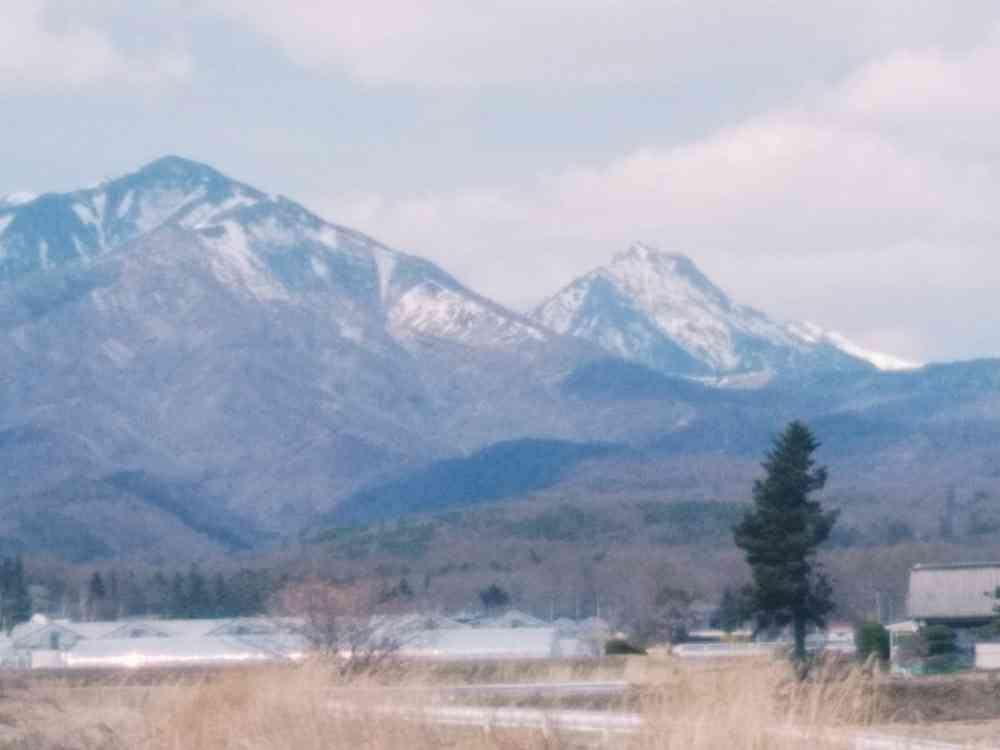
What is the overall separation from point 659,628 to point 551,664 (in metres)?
36.6

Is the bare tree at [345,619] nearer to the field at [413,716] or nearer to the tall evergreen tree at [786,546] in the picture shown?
the tall evergreen tree at [786,546]

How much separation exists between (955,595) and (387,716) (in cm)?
5394

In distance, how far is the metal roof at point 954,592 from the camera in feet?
230

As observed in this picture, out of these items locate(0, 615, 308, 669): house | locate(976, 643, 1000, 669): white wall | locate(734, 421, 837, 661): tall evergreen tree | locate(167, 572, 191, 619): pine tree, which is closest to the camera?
locate(734, 421, 837, 661): tall evergreen tree

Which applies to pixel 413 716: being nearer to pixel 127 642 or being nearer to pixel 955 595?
pixel 955 595

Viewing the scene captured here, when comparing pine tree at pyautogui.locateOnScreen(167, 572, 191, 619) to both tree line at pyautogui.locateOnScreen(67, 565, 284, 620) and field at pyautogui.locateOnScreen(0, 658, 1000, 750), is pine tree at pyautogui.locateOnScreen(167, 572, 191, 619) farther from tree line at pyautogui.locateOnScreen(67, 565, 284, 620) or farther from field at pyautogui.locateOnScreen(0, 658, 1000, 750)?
field at pyautogui.locateOnScreen(0, 658, 1000, 750)

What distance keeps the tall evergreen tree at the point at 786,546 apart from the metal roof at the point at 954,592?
1364cm

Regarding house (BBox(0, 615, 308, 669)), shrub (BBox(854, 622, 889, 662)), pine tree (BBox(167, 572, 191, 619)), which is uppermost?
pine tree (BBox(167, 572, 191, 619))

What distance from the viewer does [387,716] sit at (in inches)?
775

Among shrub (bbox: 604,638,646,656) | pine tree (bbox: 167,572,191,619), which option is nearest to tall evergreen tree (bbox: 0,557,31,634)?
pine tree (bbox: 167,572,191,619)

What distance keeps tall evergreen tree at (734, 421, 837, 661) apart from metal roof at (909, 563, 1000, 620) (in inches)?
537

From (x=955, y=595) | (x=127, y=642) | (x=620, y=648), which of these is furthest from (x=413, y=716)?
(x=127, y=642)

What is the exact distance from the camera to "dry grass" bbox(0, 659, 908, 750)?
52.2ft

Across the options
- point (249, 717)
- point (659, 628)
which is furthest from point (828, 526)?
point (249, 717)
